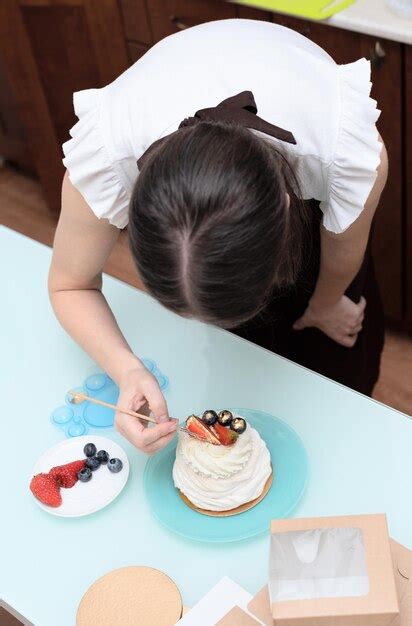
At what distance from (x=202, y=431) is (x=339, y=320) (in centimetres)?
49

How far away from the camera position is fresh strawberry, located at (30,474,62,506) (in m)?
1.13

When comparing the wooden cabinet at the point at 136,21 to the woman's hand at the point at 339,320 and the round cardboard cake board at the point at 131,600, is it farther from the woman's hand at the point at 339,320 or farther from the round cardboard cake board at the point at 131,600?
the round cardboard cake board at the point at 131,600

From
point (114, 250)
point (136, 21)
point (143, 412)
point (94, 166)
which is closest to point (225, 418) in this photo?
point (143, 412)

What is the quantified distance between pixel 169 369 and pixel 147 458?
0.17 metres

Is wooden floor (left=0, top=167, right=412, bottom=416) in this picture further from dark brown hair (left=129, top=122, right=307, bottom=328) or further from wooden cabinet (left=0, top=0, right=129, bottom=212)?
dark brown hair (left=129, top=122, right=307, bottom=328)

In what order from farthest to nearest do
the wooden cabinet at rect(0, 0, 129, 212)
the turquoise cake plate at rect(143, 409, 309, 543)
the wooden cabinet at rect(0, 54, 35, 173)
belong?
the wooden cabinet at rect(0, 54, 35, 173) → the wooden cabinet at rect(0, 0, 129, 212) → the turquoise cake plate at rect(143, 409, 309, 543)

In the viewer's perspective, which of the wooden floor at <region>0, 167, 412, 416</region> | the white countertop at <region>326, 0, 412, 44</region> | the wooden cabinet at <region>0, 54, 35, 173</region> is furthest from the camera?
the wooden cabinet at <region>0, 54, 35, 173</region>

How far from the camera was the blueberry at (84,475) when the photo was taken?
1.16 metres

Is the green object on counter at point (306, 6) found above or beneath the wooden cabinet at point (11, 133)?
above

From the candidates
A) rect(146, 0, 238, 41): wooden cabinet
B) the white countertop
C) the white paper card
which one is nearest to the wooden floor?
rect(146, 0, 238, 41): wooden cabinet

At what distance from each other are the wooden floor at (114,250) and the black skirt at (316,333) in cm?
41

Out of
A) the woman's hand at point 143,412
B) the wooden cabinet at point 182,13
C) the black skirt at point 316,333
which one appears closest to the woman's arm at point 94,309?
the woman's hand at point 143,412

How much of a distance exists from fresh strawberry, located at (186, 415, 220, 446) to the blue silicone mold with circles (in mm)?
182

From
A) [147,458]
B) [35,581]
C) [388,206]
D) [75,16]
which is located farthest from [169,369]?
[75,16]
